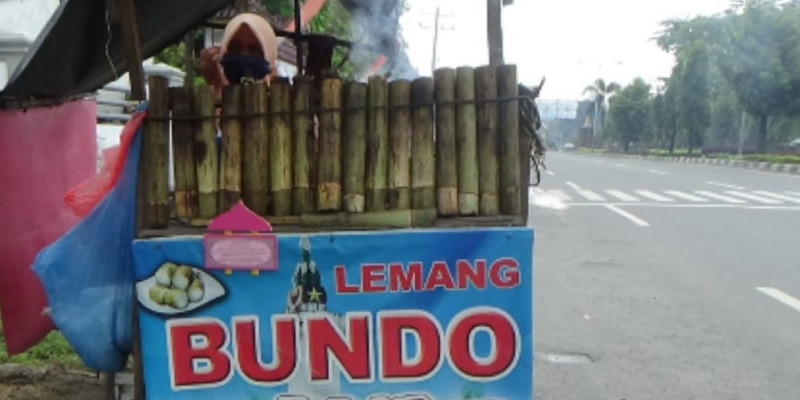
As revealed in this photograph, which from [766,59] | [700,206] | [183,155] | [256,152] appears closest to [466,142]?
[256,152]

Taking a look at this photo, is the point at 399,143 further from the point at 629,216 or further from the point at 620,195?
the point at 620,195

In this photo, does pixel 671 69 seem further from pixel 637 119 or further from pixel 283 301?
pixel 283 301

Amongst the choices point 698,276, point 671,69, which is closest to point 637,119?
point 671,69

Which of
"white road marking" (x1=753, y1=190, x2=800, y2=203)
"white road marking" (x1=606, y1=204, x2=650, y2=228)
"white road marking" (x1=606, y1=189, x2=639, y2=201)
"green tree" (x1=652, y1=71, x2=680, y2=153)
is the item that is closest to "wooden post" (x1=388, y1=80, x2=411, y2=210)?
"white road marking" (x1=606, y1=204, x2=650, y2=228)

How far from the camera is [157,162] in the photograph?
239 cm

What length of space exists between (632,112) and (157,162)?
63.9 m

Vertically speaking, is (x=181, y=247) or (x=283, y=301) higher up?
(x=181, y=247)

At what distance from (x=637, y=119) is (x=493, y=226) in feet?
209

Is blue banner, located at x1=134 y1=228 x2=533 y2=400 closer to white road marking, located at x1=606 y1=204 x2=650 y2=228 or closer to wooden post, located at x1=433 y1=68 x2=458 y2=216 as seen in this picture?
wooden post, located at x1=433 y1=68 x2=458 y2=216

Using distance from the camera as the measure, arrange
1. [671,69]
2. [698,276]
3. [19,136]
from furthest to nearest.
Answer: [671,69] < [698,276] < [19,136]

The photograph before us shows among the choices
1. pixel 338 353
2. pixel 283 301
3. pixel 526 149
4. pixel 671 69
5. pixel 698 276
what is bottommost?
pixel 698 276

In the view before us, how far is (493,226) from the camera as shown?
2355 millimetres

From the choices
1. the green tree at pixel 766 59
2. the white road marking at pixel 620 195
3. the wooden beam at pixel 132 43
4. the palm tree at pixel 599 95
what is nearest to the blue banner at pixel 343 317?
the wooden beam at pixel 132 43

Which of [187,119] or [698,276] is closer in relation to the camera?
[187,119]
